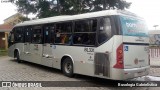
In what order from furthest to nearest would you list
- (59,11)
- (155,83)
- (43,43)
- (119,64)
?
1. (59,11)
2. (43,43)
3. (155,83)
4. (119,64)

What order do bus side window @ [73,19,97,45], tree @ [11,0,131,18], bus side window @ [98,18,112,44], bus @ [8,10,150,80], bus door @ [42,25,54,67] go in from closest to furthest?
bus @ [8,10,150,80] → bus side window @ [98,18,112,44] → bus side window @ [73,19,97,45] → bus door @ [42,25,54,67] → tree @ [11,0,131,18]

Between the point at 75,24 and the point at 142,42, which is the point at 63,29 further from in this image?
the point at 142,42

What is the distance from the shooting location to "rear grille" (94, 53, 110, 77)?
27.2 feet

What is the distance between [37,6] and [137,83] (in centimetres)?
1986

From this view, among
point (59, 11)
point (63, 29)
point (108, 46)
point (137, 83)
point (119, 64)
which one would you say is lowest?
point (137, 83)

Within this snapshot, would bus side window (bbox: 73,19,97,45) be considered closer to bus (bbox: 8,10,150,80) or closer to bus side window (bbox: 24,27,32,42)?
bus (bbox: 8,10,150,80)

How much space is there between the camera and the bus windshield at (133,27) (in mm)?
8312

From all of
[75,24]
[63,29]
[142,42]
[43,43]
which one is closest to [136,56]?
[142,42]

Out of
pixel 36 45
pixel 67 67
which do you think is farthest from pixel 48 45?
pixel 67 67

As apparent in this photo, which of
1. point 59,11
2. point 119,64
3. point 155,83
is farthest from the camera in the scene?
point 59,11

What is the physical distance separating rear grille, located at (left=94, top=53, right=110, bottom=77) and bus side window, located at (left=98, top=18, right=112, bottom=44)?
1.83 feet

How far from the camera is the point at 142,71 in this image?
887cm

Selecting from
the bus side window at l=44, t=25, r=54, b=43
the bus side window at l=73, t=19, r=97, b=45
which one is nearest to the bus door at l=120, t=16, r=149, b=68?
the bus side window at l=73, t=19, r=97, b=45

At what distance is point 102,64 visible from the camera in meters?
8.50
